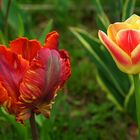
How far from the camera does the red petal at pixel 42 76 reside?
1.05m

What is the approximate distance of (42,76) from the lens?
106cm

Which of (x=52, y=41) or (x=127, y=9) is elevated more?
(x=52, y=41)

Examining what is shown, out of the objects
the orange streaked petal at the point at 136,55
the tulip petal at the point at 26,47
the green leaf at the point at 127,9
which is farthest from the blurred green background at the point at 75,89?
the orange streaked petal at the point at 136,55

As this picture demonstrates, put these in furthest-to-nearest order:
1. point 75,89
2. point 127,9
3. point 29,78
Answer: point 75,89, point 127,9, point 29,78

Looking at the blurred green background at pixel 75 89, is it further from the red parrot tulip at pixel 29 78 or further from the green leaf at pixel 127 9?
the red parrot tulip at pixel 29 78

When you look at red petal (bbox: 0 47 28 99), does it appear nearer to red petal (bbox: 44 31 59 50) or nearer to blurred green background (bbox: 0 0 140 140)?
red petal (bbox: 44 31 59 50)

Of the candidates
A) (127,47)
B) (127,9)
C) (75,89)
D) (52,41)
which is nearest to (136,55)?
(127,47)

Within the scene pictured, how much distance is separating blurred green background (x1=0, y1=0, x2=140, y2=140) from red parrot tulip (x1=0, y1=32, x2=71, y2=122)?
0.41m

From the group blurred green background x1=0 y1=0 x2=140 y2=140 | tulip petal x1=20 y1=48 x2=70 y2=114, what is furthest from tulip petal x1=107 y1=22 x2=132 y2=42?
blurred green background x1=0 y1=0 x2=140 y2=140

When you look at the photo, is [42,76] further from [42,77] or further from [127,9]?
[127,9]

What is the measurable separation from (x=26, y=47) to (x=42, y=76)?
92 millimetres

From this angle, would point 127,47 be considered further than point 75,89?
No

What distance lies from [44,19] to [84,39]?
0.94 m

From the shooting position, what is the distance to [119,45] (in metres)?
1.08
